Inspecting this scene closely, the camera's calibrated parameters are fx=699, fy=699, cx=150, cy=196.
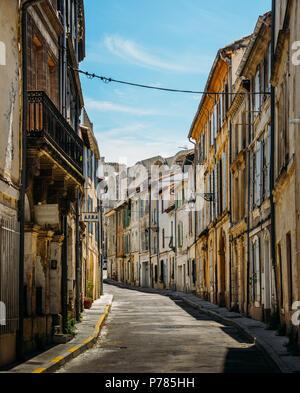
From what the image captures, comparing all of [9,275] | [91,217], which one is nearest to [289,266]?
[9,275]

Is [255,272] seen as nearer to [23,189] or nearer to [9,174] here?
[23,189]

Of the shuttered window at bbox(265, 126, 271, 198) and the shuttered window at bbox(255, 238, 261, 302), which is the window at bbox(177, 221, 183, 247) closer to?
the shuttered window at bbox(255, 238, 261, 302)

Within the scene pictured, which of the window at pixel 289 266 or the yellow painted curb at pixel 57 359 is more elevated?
the window at pixel 289 266

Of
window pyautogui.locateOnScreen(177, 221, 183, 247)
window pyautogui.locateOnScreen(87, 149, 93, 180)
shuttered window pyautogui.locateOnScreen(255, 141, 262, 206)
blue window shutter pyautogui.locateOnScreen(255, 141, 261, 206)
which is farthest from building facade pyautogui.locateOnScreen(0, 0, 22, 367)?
window pyautogui.locateOnScreen(177, 221, 183, 247)

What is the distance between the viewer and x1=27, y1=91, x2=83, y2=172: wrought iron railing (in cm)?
1273

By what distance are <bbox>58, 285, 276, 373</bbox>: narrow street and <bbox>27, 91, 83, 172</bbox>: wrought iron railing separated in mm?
4085

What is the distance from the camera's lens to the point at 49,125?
13.8m

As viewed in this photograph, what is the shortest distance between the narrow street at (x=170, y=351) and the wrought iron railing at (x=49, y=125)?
4.08 m

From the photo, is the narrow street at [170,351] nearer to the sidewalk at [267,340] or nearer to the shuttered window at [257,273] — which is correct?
the sidewalk at [267,340]

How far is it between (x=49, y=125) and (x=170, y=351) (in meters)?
5.01

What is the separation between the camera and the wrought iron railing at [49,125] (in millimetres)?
12734

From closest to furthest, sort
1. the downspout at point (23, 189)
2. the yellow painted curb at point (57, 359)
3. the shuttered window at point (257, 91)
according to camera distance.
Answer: the yellow painted curb at point (57, 359), the downspout at point (23, 189), the shuttered window at point (257, 91)

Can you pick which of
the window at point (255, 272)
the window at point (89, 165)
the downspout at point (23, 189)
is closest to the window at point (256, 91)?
the window at point (255, 272)
